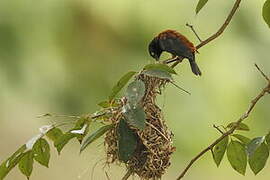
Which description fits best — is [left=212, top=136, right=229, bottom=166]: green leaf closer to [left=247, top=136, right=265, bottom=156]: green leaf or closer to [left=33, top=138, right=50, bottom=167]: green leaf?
[left=247, top=136, right=265, bottom=156]: green leaf

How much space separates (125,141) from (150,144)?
0.17 metres

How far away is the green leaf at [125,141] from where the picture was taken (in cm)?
123

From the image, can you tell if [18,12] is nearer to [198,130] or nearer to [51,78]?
[51,78]

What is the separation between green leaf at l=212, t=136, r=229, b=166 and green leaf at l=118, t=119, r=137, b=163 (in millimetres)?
241

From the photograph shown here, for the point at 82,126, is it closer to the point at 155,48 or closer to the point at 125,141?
the point at 125,141

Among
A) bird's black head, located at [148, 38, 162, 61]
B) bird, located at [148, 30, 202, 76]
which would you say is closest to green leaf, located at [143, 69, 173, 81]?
bird, located at [148, 30, 202, 76]

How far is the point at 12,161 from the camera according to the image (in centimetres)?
130

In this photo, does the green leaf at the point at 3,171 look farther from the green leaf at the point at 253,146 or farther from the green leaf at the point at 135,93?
the green leaf at the point at 253,146

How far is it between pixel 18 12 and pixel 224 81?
1.08 metres

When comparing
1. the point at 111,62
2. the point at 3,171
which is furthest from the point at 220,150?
the point at 111,62

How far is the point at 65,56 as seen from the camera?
3.37 meters

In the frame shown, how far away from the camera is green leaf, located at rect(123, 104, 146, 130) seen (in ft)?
3.72

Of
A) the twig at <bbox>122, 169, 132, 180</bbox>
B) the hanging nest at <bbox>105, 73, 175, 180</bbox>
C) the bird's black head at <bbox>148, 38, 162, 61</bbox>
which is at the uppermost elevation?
the bird's black head at <bbox>148, 38, 162, 61</bbox>

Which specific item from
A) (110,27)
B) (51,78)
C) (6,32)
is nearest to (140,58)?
(110,27)
